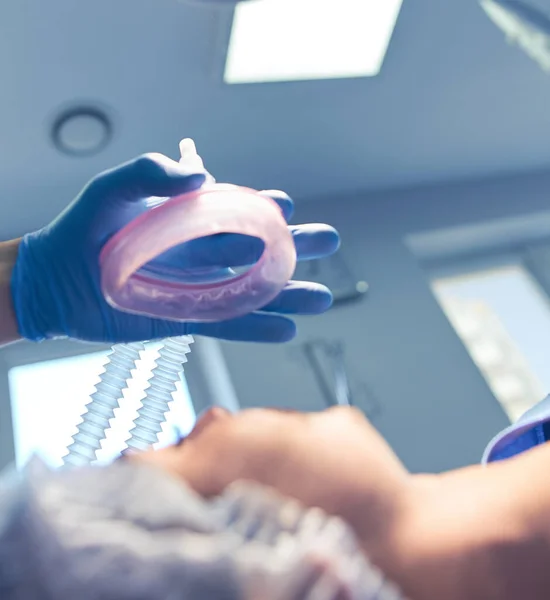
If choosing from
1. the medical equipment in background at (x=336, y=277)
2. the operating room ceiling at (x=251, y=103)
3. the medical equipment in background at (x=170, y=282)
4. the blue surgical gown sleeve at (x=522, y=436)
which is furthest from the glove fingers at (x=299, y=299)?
the medical equipment in background at (x=336, y=277)

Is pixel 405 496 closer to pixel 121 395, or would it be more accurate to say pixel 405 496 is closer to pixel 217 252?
pixel 121 395

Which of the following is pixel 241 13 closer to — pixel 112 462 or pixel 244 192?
pixel 244 192

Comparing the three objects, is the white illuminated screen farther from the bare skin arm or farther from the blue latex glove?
the bare skin arm

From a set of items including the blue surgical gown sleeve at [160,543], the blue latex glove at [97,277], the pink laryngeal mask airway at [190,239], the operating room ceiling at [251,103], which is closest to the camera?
the blue surgical gown sleeve at [160,543]

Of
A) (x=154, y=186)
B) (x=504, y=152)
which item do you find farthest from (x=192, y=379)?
(x=504, y=152)

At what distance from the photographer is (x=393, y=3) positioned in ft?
5.82

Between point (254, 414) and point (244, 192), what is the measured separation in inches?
8.3

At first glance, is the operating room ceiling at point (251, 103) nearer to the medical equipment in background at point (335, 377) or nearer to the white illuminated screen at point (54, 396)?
the white illuminated screen at point (54, 396)

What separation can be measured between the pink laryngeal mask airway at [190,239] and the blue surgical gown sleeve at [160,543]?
22 centimetres

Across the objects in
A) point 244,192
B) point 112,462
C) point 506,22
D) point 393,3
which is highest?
point 393,3

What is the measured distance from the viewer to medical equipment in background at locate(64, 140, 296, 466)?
0.56 m

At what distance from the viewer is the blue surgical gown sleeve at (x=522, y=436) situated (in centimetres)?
59

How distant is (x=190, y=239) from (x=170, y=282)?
0.10 metres

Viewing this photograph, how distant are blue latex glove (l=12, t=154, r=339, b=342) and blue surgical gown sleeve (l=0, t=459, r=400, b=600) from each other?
0.42 m
